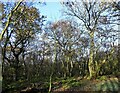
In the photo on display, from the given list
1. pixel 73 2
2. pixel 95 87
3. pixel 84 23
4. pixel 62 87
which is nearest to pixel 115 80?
pixel 95 87

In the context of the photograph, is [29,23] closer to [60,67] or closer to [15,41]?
[15,41]

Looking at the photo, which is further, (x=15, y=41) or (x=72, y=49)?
(x=72, y=49)

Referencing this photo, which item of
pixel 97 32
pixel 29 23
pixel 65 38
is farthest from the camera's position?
pixel 65 38

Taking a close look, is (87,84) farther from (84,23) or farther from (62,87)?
(84,23)

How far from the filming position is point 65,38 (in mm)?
46844

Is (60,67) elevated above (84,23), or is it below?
below

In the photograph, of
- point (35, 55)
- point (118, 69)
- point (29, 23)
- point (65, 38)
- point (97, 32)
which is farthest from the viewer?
point (35, 55)

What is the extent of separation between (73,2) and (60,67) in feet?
88.7

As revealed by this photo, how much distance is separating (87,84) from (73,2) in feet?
37.5

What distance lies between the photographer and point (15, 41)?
36125 millimetres

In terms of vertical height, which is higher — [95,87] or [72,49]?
[72,49]

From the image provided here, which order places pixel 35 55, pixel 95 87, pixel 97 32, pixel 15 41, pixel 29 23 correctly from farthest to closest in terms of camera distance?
pixel 35 55 < pixel 15 41 < pixel 97 32 < pixel 29 23 < pixel 95 87

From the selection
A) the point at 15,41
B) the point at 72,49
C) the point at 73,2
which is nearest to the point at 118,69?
the point at 72,49

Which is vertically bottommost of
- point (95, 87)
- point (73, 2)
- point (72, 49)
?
point (95, 87)
